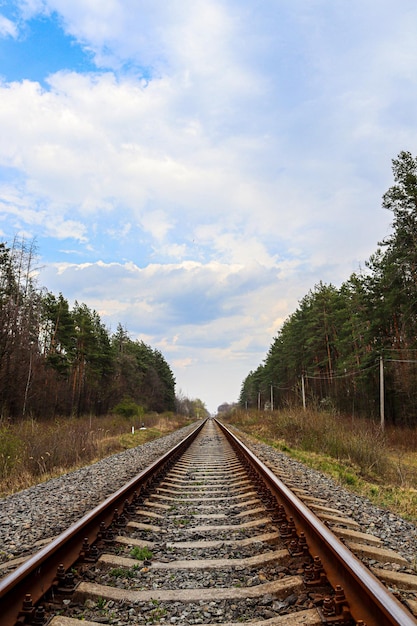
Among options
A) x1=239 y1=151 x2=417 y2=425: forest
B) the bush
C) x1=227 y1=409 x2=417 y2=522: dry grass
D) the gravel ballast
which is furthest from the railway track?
the bush

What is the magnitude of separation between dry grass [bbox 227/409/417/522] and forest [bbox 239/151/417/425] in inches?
59.3

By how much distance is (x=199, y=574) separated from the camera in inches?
139

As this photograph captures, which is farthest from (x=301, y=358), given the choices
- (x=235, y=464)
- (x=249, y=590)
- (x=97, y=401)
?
(x=249, y=590)

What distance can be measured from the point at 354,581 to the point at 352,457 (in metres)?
9.40

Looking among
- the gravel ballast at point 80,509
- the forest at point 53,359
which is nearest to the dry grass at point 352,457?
the gravel ballast at point 80,509

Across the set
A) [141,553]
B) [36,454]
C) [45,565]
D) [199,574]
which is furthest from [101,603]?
[36,454]

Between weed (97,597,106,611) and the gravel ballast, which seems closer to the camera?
weed (97,597,106,611)

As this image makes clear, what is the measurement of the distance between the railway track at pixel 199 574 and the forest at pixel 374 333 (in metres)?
13.2

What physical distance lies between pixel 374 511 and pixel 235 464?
15.2 feet

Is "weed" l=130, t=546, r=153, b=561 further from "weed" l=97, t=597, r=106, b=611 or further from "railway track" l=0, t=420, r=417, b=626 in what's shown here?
"weed" l=97, t=597, r=106, b=611

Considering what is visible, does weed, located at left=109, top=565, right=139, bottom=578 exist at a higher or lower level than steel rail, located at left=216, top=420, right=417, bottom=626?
lower

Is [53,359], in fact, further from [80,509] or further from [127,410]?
[80,509]

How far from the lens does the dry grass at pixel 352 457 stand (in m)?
7.72

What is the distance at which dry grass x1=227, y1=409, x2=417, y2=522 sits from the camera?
25.3 feet
